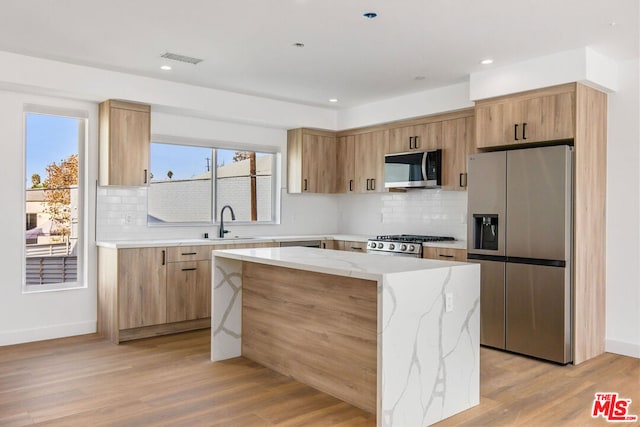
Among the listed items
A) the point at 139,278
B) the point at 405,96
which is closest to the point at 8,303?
→ the point at 139,278

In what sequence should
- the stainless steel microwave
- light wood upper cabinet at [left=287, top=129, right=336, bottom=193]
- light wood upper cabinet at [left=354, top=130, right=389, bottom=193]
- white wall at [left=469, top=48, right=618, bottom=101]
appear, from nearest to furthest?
white wall at [left=469, top=48, right=618, bottom=101], the stainless steel microwave, light wood upper cabinet at [left=354, top=130, right=389, bottom=193], light wood upper cabinet at [left=287, top=129, right=336, bottom=193]

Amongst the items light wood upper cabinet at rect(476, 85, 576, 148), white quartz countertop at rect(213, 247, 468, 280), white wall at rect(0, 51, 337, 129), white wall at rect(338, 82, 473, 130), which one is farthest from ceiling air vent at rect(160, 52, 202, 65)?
light wood upper cabinet at rect(476, 85, 576, 148)

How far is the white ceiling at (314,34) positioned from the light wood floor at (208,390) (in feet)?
8.43

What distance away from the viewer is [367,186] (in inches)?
254

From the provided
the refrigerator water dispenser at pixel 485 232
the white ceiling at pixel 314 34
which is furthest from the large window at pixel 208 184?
the refrigerator water dispenser at pixel 485 232

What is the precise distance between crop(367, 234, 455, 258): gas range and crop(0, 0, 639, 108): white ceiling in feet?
5.51

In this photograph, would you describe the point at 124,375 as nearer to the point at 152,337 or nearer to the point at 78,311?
the point at 152,337

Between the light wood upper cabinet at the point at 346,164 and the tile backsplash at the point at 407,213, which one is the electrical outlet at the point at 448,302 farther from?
the light wood upper cabinet at the point at 346,164

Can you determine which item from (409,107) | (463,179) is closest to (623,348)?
→ (463,179)

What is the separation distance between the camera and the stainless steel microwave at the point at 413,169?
218 inches

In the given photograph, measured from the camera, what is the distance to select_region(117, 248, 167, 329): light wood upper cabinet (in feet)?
15.6

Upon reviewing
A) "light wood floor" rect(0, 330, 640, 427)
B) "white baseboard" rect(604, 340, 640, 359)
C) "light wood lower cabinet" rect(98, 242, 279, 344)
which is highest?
"light wood lower cabinet" rect(98, 242, 279, 344)

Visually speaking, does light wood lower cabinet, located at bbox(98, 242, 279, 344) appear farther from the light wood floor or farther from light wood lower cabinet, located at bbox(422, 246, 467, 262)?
light wood lower cabinet, located at bbox(422, 246, 467, 262)

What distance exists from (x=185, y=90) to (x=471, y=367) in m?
3.95
